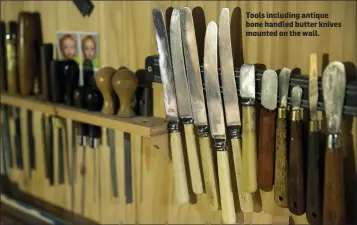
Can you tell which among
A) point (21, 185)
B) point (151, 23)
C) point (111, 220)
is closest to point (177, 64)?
point (151, 23)

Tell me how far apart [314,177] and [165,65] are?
31 cm

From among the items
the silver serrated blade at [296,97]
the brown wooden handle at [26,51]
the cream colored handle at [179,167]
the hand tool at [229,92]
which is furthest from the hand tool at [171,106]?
the brown wooden handle at [26,51]

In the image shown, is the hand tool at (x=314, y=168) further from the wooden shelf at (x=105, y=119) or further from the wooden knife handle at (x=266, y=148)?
the wooden shelf at (x=105, y=119)

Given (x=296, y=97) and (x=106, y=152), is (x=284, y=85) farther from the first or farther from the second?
(x=106, y=152)

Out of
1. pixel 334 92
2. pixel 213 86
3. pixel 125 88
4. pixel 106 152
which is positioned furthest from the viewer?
pixel 106 152

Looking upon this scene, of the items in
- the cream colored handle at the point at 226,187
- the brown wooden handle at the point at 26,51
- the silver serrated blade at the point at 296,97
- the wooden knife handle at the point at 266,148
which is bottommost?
the cream colored handle at the point at 226,187

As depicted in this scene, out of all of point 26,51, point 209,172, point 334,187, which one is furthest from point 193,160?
point 26,51

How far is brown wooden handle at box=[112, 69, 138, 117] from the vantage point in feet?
2.89

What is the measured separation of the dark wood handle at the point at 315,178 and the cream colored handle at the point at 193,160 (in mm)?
198

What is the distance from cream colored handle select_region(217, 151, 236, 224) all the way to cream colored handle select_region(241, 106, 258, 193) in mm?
32

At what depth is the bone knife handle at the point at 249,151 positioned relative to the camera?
759 mm

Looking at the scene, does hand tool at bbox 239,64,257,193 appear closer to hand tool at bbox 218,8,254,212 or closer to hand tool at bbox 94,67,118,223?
hand tool at bbox 218,8,254,212

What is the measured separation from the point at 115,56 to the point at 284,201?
0.46m

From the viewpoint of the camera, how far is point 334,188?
2.27 ft
